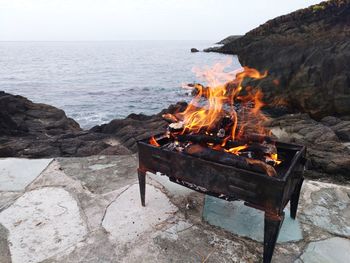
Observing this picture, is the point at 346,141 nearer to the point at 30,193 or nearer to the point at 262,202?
the point at 262,202

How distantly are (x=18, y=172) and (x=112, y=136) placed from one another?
8.60 meters

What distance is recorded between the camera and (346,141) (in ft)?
32.1

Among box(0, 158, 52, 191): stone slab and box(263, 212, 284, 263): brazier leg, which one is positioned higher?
box(263, 212, 284, 263): brazier leg

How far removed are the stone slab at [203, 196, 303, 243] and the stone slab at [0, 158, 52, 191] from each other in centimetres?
342

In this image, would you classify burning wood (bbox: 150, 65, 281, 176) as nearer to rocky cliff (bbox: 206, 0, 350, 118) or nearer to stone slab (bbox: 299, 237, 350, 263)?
stone slab (bbox: 299, 237, 350, 263)

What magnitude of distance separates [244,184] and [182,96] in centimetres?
3155

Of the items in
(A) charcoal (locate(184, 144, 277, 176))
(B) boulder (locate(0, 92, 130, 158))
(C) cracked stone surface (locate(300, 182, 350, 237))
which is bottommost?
(B) boulder (locate(0, 92, 130, 158))

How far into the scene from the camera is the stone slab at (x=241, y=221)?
3838 millimetres

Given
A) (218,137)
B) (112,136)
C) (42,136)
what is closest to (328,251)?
(218,137)

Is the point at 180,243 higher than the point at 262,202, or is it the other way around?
the point at 262,202

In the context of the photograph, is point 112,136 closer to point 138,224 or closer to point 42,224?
point 42,224

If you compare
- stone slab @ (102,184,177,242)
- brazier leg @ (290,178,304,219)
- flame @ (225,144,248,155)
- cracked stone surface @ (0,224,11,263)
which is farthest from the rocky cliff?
cracked stone surface @ (0,224,11,263)

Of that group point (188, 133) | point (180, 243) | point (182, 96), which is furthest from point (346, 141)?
point (182, 96)

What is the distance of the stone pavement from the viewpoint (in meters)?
3.49
